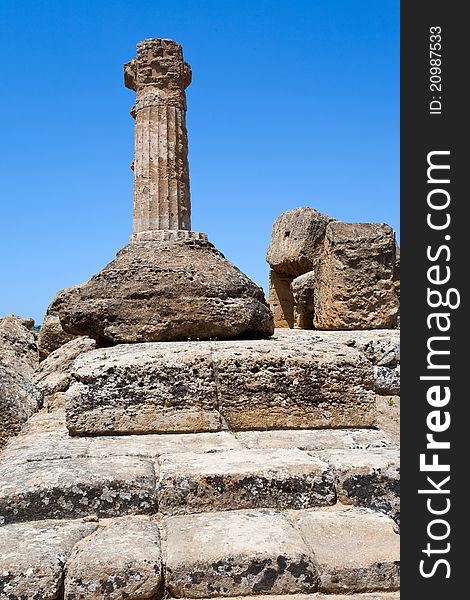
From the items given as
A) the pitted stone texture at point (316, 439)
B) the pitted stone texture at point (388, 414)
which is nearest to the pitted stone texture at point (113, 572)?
the pitted stone texture at point (316, 439)

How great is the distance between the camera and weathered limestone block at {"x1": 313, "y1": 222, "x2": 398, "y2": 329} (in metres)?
6.97

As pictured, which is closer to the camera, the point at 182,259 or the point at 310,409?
the point at 310,409

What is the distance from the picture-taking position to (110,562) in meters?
2.23

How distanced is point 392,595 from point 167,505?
952 mm

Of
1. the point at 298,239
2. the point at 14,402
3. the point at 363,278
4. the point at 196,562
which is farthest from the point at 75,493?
the point at 298,239

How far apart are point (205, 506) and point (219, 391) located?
1106mm

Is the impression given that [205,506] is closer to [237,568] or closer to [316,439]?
[237,568]

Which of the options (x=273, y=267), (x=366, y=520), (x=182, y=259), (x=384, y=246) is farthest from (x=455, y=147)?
(x=273, y=267)

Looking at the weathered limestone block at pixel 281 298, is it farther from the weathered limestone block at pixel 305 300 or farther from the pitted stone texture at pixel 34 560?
the pitted stone texture at pixel 34 560

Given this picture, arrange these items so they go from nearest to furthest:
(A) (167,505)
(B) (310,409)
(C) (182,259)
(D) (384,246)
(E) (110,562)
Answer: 1. (E) (110,562)
2. (A) (167,505)
3. (B) (310,409)
4. (C) (182,259)
5. (D) (384,246)

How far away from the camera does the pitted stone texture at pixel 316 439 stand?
3.45 metres

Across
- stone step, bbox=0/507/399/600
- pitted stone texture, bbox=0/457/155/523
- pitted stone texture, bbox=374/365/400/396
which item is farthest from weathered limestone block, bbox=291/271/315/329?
stone step, bbox=0/507/399/600

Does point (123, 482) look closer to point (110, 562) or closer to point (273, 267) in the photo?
point (110, 562)

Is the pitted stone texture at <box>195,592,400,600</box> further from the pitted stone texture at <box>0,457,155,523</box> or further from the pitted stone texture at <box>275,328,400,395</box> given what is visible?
the pitted stone texture at <box>275,328,400,395</box>
